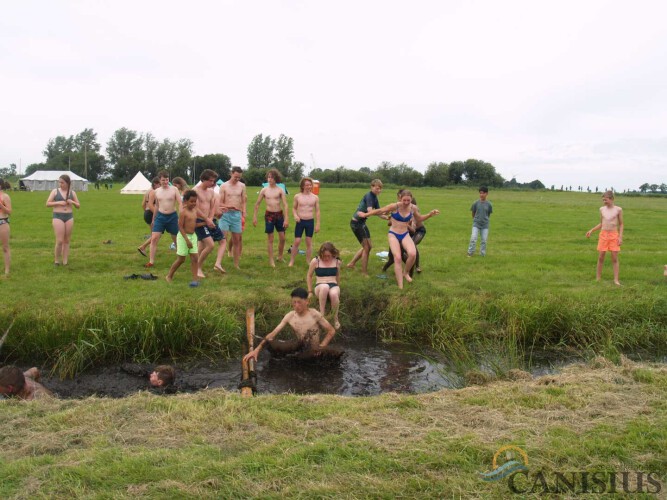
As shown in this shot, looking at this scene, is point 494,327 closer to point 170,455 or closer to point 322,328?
point 322,328

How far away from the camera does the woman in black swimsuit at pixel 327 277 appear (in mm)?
8578

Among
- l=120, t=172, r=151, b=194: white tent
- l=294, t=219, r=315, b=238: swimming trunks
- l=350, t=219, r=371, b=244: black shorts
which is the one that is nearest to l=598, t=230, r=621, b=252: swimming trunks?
l=350, t=219, r=371, b=244: black shorts

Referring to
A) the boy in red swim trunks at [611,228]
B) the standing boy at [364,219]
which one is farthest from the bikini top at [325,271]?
the boy in red swim trunks at [611,228]

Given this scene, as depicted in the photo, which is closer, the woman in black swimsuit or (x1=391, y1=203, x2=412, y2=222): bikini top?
the woman in black swimsuit

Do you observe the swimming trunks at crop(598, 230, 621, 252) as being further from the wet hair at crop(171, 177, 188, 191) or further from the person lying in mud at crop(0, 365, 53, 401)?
the person lying in mud at crop(0, 365, 53, 401)

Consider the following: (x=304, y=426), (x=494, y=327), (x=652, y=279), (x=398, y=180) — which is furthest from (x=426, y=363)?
(x=398, y=180)

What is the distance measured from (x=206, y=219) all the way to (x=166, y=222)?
3.67ft

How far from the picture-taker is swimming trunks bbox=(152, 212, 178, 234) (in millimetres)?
10430

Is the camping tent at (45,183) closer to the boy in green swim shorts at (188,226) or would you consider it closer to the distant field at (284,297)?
the distant field at (284,297)

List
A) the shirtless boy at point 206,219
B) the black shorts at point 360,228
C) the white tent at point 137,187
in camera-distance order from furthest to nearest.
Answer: the white tent at point 137,187, the black shorts at point 360,228, the shirtless boy at point 206,219

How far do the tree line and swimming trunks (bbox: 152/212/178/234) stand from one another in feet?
199

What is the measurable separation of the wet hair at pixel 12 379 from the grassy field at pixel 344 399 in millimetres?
726

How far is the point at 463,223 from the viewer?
22094mm

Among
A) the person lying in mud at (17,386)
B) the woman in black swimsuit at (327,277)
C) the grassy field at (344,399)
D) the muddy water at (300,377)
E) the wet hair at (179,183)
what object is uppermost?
the wet hair at (179,183)
